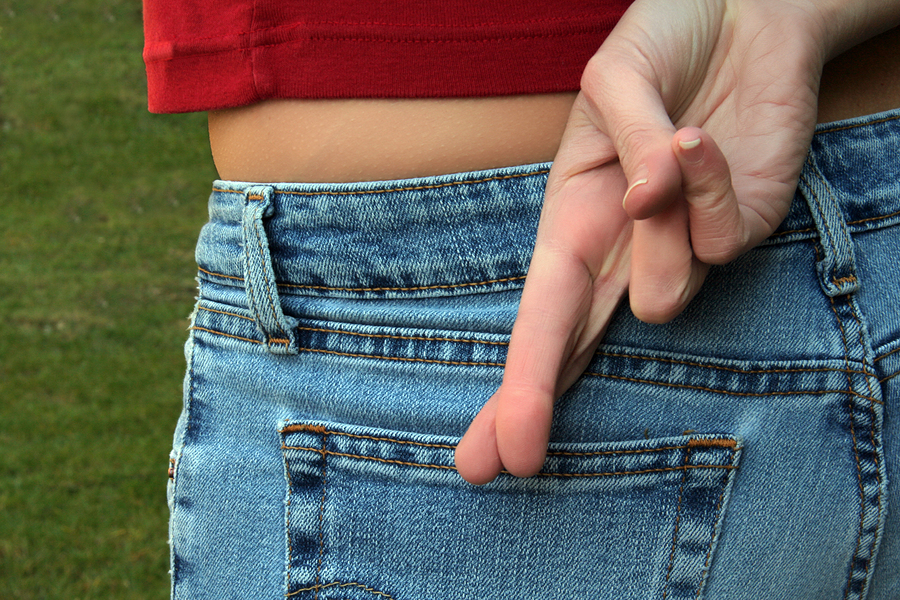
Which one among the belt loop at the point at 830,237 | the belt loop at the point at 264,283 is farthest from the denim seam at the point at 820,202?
the belt loop at the point at 264,283

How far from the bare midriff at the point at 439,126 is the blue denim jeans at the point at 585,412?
4 centimetres

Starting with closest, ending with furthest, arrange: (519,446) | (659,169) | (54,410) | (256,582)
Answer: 1. (659,169)
2. (519,446)
3. (256,582)
4. (54,410)

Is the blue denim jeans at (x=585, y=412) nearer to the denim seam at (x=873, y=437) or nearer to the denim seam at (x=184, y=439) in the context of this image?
the denim seam at (x=873, y=437)

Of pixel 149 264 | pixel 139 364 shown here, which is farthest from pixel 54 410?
pixel 149 264

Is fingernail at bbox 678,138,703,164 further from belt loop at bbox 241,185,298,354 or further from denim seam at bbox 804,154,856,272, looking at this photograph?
belt loop at bbox 241,185,298,354

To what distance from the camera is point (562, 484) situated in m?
0.77

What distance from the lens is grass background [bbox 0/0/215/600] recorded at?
3363 millimetres

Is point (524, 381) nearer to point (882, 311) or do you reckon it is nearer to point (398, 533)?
point (398, 533)

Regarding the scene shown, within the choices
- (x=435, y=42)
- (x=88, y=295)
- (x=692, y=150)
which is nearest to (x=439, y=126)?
(x=435, y=42)

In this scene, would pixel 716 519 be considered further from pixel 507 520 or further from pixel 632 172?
pixel 632 172

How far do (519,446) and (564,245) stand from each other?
20 cm

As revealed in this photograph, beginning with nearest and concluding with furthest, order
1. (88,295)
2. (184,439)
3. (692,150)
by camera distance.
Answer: (692,150), (184,439), (88,295)

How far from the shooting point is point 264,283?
32.5 inches

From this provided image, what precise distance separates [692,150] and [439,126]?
13.8 inches
